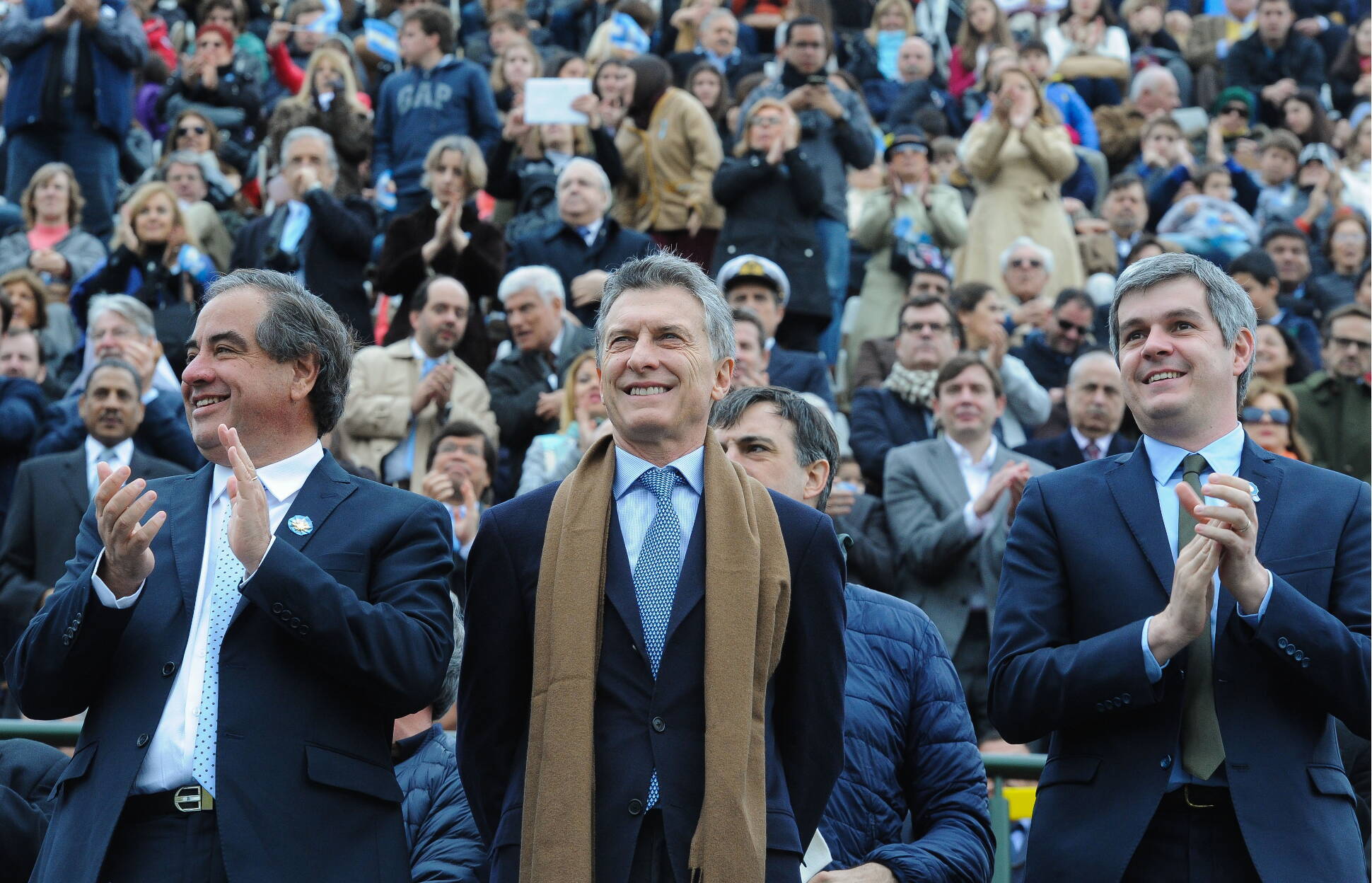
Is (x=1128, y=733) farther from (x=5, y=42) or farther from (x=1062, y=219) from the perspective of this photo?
(x=5, y=42)

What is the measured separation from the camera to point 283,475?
3.95 metres

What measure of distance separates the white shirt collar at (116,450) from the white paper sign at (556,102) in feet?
15.3

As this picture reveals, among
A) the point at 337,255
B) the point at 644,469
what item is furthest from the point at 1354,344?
the point at 644,469

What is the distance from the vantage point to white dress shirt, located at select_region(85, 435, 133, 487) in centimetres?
841

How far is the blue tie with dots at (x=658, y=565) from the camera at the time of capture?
12.0 ft

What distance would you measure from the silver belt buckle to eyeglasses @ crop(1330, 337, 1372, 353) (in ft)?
27.4

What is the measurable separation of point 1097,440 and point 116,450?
4.86m

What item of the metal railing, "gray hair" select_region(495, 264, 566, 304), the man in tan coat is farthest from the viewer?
"gray hair" select_region(495, 264, 566, 304)

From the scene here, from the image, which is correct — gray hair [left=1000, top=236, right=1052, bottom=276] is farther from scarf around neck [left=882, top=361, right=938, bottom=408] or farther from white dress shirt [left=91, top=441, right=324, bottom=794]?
white dress shirt [left=91, top=441, right=324, bottom=794]

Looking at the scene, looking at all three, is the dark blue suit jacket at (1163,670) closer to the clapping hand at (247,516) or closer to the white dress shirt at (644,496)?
the white dress shirt at (644,496)

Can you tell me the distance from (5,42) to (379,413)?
6.20m

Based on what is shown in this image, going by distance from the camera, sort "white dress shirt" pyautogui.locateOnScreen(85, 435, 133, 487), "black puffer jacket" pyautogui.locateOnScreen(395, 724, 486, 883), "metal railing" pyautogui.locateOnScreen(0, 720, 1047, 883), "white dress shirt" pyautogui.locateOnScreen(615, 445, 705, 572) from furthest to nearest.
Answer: "white dress shirt" pyautogui.locateOnScreen(85, 435, 133, 487) → "metal railing" pyautogui.locateOnScreen(0, 720, 1047, 883) → "black puffer jacket" pyautogui.locateOnScreen(395, 724, 486, 883) → "white dress shirt" pyautogui.locateOnScreen(615, 445, 705, 572)

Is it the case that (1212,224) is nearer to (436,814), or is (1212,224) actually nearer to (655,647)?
(436,814)

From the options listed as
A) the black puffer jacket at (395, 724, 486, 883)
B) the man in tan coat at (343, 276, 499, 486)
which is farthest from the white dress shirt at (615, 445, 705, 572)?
the man in tan coat at (343, 276, 499, 486)
